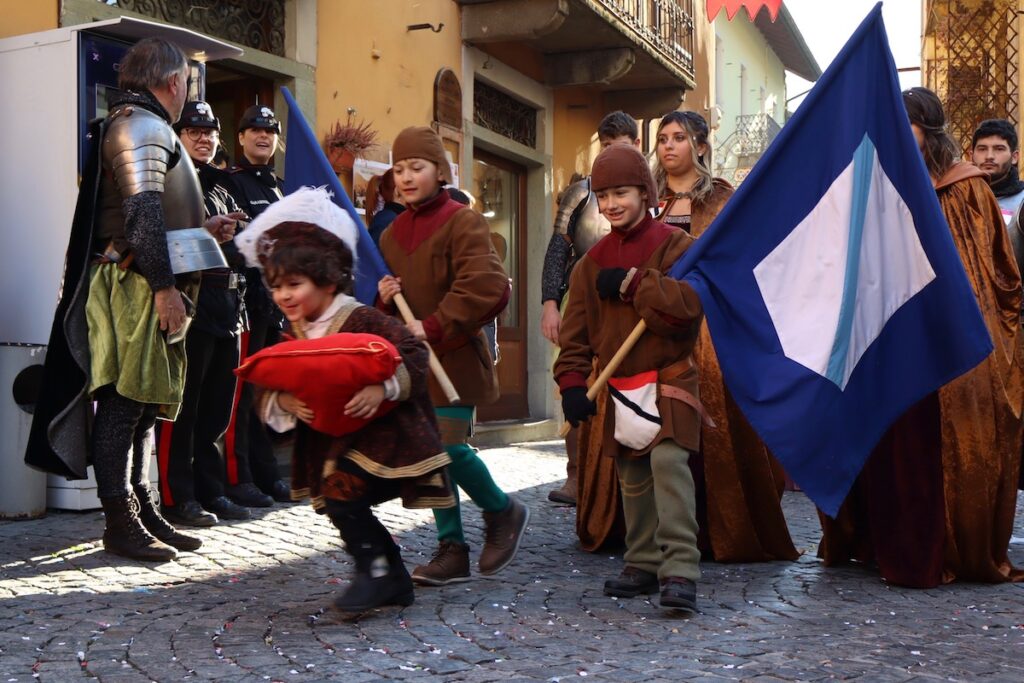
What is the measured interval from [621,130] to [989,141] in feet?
6.06

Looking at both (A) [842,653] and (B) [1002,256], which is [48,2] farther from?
(A) [842,653]

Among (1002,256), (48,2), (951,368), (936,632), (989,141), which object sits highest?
(48,2)

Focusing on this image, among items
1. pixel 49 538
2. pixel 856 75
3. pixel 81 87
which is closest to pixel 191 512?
pixel 49 538

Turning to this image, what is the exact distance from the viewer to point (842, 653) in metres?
3.89

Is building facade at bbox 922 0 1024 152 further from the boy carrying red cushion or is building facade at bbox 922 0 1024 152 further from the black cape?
the boy carrying red cushion

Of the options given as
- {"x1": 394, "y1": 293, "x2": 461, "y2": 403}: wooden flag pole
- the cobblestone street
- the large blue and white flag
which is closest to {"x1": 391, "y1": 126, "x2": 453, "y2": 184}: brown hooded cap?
{"x1": 394, "y1": 293, "x2": 461, "y2": 403}: wooden flag pole

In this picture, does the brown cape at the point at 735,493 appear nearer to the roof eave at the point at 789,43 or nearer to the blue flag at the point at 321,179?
the blue flag at the point at 321,179

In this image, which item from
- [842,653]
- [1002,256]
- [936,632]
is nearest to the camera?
[842,653]

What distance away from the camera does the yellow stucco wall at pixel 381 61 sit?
33.7 ft

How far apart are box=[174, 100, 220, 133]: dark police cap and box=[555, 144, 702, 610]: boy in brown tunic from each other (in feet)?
7.85

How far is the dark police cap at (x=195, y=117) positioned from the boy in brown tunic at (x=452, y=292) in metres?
1.81

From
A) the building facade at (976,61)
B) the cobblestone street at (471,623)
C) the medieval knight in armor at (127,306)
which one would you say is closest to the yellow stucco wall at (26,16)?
the medieval knight in armor at (127,306)

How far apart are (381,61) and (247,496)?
5083 mm

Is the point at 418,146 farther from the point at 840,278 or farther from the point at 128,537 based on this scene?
the point at 128,537
